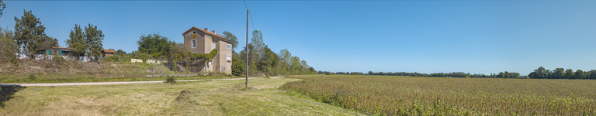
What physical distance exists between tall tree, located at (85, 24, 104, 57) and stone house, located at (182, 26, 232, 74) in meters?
14.3

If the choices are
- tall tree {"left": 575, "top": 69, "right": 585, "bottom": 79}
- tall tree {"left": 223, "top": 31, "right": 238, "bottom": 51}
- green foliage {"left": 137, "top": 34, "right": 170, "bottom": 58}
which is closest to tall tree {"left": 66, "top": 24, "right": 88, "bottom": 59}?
green foliage {"left": 137, "top": 34, "right": 170, "bottom": 58}

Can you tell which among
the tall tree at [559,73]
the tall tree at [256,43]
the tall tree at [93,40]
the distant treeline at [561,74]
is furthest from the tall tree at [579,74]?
the tall tree at [93,40]

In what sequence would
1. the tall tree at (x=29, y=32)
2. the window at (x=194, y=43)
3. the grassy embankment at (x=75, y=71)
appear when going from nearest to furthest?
the grassy embankment at (x=75, y=71)
the tall tree at (x=29, y=32)
the window at (x=194, y=43)

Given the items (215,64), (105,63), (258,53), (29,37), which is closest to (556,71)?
(258,53)

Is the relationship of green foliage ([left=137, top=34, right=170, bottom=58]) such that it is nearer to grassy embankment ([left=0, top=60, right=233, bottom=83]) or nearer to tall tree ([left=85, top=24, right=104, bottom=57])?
tall tree ([left=85, top=24, right=104, bottom=57])

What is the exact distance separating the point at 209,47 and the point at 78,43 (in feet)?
66.4

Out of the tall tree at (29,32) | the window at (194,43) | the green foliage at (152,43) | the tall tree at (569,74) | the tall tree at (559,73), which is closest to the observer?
the tall tree at (29,32)

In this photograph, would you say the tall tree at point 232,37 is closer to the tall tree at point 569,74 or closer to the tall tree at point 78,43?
the tall tree at point 78,43

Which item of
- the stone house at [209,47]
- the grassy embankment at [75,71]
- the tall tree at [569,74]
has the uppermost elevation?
the stone house at [209,47]

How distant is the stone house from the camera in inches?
1582

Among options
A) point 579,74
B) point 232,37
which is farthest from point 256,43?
point 579,74

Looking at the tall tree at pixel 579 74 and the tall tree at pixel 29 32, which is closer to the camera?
the tall tree at pixel 29 32

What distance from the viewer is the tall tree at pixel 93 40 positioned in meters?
39.5

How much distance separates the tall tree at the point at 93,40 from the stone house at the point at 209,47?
14.3m
